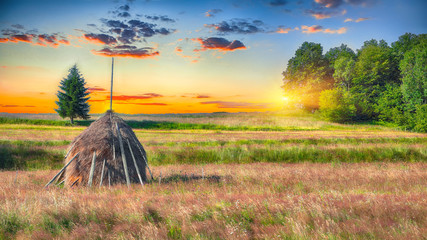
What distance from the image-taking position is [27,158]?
20.9 metres

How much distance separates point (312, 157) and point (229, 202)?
690 inches

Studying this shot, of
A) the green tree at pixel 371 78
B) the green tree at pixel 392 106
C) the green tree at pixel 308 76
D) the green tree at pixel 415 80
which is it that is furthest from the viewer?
the green tree at pixel 308 76

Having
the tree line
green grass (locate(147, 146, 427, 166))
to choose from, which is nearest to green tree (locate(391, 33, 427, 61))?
the tree line

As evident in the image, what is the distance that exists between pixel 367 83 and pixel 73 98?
225 ft

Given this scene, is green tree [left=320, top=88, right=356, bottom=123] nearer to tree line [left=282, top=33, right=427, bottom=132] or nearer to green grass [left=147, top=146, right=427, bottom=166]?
tree line [left=282, top=33, right=427, bottom=132]

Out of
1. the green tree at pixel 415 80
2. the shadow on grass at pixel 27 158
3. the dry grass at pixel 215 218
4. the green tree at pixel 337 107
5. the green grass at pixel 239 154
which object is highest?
the green tree at pixel 415 80

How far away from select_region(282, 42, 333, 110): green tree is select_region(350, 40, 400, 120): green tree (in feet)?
26.1

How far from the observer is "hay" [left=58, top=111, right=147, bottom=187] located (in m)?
10.5

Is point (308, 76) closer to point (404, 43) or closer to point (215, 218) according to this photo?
point (404, 43)

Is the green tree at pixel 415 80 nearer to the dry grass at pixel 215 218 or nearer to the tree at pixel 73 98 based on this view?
the dry grass at pixel 215 218

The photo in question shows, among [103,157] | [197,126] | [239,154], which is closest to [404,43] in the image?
[197,126]

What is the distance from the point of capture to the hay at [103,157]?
413 inches

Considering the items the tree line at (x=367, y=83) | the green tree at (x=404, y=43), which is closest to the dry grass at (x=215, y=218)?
the tree line at (x=367, y=83)

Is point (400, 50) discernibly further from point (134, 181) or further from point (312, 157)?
point (134, 181)
